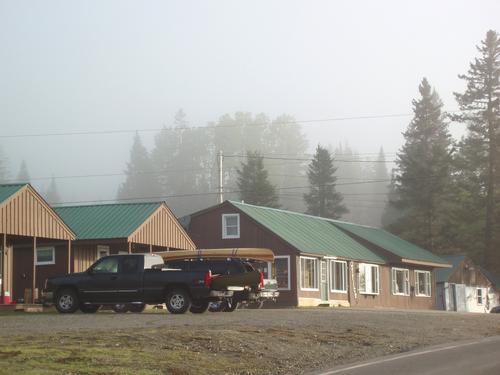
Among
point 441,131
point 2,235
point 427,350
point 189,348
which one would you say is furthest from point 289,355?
point 441,131

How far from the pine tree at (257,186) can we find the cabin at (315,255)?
1231 inches

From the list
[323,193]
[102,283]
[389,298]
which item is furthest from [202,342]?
[323,193]

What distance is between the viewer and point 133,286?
27.7 metres

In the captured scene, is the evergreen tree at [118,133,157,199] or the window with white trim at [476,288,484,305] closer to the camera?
the window with white trim at [476,288,484,305]

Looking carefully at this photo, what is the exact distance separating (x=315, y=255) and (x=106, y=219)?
1195 cm

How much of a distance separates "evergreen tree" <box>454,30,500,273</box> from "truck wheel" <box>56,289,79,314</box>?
56.8 meters

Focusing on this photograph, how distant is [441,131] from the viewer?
296ft

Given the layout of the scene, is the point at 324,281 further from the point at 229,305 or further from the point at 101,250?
the point at 229,305

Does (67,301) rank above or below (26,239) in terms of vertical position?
below

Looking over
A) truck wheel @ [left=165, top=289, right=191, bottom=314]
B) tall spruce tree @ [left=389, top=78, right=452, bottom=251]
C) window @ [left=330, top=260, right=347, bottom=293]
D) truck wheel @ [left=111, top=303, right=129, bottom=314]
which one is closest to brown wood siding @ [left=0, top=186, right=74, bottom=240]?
truck wheel @ [left=111, top=303, right=129, bottom=314]

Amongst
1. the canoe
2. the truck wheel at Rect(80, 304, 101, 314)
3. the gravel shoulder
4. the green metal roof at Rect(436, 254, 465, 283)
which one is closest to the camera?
the gravel shoulder

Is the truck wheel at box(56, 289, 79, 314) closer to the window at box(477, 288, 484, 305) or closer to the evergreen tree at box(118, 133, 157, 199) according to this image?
the window at box(477, 288, 484, 305)

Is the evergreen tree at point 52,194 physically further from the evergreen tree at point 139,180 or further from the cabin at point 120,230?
the cabin at point 120,230

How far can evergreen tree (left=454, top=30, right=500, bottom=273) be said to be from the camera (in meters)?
79.1
